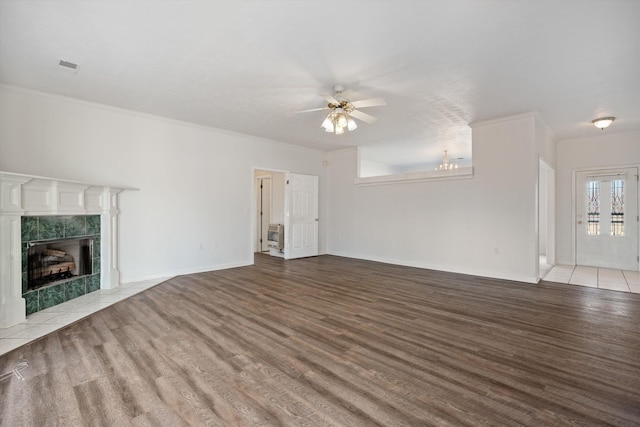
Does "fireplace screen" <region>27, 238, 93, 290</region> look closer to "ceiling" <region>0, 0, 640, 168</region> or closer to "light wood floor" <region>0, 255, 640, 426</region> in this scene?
"light wood floor" <region>0, 255, 640, 426</region>

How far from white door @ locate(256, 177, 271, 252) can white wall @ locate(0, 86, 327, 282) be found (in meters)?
1.98

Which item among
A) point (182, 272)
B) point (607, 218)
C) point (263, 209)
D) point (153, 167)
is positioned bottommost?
point (182, 272)

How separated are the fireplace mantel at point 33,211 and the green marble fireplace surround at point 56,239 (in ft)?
0.30

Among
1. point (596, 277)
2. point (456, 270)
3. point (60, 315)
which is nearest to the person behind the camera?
point (60, 315)

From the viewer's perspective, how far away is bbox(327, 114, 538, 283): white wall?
496 cm

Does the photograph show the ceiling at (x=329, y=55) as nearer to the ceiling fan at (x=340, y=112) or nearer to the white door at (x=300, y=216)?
the ceiling fan at (x=340, y=112)

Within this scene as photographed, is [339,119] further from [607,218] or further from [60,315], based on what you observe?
[607,218]

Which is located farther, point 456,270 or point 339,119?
point 456,270

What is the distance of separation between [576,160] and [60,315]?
9518mm

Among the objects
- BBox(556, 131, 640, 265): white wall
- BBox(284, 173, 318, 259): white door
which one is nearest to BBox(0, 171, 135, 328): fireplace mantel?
BBox(284, 173, 318, 259): white door

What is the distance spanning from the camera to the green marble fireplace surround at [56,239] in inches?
133

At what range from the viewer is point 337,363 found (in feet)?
7.66

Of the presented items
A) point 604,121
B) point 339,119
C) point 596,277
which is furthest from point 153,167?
point 596,277

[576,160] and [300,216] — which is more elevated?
[576,160]
